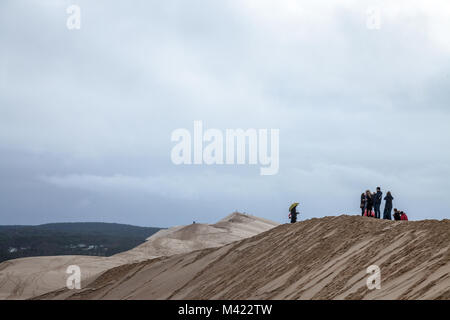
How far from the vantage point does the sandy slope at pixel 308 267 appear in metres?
13.0

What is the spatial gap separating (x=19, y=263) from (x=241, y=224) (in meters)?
28.6

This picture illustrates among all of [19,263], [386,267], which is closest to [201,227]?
[19,263]

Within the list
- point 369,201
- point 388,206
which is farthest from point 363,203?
point 388,206

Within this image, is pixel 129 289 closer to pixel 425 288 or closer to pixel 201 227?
pixel 425 288

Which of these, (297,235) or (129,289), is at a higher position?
(297,235)

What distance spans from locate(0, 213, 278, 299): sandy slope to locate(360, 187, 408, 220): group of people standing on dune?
44.4 feet

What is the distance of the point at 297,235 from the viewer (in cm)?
2092

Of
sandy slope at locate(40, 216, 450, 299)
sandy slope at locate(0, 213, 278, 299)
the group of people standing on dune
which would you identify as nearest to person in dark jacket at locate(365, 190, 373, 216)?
the group of people standing on dune

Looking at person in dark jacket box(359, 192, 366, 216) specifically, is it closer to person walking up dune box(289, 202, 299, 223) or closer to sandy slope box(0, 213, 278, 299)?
person walking up dune box(289, 202, 299, 223)

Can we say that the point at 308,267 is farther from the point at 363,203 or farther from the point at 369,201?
the point at 363,203

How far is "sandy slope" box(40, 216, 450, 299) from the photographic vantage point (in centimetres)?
1302

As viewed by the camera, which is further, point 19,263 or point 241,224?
point 241,224
